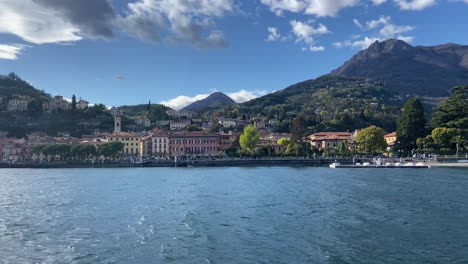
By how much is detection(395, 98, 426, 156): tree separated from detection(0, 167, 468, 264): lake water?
5627 centimetres

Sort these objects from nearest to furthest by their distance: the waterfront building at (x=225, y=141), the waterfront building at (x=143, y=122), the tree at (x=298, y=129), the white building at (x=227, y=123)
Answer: the tree at (x=298, y=129)
the waterfront building at (x=225, y=141)
the waterfront building at (x=143, y=122)
the white building at (x=227, y=123)

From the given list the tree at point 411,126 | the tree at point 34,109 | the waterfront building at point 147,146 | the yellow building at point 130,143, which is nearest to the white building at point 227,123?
the waterfront building at point 147,146

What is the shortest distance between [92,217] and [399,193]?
22369mm

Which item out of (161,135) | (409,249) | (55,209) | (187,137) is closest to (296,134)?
(187,137)

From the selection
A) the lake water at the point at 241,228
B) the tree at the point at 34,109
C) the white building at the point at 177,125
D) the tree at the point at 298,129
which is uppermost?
the tree at the point at 34,109

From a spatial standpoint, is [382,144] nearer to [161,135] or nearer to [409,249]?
[161,135]

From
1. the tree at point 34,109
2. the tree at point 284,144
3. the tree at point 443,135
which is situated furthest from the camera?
the tree at point 34,109

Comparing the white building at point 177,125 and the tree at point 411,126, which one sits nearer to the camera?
the tree at point 411,126

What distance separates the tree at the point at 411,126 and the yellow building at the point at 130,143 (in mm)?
69182

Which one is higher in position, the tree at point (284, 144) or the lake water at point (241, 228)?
the tree at point (284, 144)

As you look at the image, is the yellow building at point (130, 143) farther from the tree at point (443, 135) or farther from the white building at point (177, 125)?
the tree at point (443, 135)

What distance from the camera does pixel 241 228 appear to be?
21.4 meters

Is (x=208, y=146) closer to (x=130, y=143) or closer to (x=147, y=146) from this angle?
(x=147, y=146)

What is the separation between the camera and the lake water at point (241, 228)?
16516 millimetres
